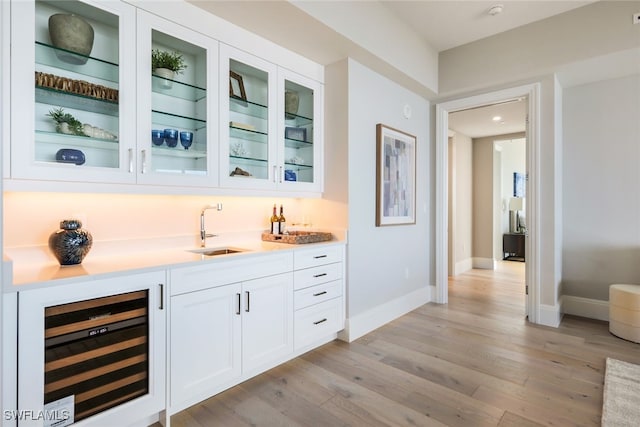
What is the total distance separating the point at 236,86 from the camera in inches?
98.3

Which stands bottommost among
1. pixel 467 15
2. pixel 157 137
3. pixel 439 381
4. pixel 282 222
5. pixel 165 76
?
pixel 439 381

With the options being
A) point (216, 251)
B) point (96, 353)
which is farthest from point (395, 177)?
point (96, 353)

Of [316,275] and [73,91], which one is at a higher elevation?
[73,91]

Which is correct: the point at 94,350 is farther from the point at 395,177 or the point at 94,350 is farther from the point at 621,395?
the point at 621,395

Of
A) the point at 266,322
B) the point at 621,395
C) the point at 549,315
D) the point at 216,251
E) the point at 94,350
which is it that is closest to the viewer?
the point at 94,350

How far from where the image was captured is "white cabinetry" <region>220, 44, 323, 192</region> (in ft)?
7.97

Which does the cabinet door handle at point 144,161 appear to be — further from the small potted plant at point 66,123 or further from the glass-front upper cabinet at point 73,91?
the small potted plant at point 66,123

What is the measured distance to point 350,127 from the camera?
2.96 meters

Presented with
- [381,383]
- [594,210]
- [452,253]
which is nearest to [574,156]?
[594,210]

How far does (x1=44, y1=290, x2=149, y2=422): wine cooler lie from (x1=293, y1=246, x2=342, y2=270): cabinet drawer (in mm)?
1113

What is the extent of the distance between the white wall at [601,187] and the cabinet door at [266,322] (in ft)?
10.9

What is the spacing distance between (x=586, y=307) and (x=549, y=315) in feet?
2.12

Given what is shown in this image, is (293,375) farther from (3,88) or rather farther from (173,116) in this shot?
(3,88)

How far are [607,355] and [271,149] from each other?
10.5ft
